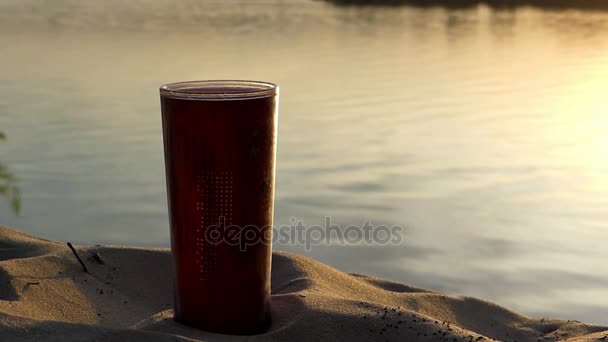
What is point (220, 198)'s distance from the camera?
309 centimetres

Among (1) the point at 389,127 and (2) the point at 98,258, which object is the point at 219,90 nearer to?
(2) the point at 98,258

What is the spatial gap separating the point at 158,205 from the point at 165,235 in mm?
605

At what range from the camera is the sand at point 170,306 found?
10.3 feet

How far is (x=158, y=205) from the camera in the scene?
5852 millimetres

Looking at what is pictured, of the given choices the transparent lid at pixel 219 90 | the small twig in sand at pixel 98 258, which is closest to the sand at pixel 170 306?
the small twig in sand at pixel 98 258

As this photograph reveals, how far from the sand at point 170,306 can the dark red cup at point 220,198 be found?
0.12 meters

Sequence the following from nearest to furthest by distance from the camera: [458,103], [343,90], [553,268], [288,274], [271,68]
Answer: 1. [288,274]
2. [553,268]
3. [458,103]
4. [343,90]
5. [271,68]

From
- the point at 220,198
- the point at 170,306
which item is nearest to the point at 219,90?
the point at 220,198

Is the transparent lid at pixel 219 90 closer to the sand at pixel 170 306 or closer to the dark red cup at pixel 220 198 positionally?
the dark red cup at pixel 220 198

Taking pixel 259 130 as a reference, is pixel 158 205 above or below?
below

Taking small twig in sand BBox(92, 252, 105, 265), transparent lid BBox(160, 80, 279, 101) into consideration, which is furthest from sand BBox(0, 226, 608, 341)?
transparent lid BBox(160, 80, 279, 101)

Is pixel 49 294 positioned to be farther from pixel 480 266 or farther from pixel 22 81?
pixel 22 81

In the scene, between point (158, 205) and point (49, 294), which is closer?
point (49, 294)

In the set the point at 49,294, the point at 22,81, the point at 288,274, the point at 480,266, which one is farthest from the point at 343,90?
the point at 49,294
